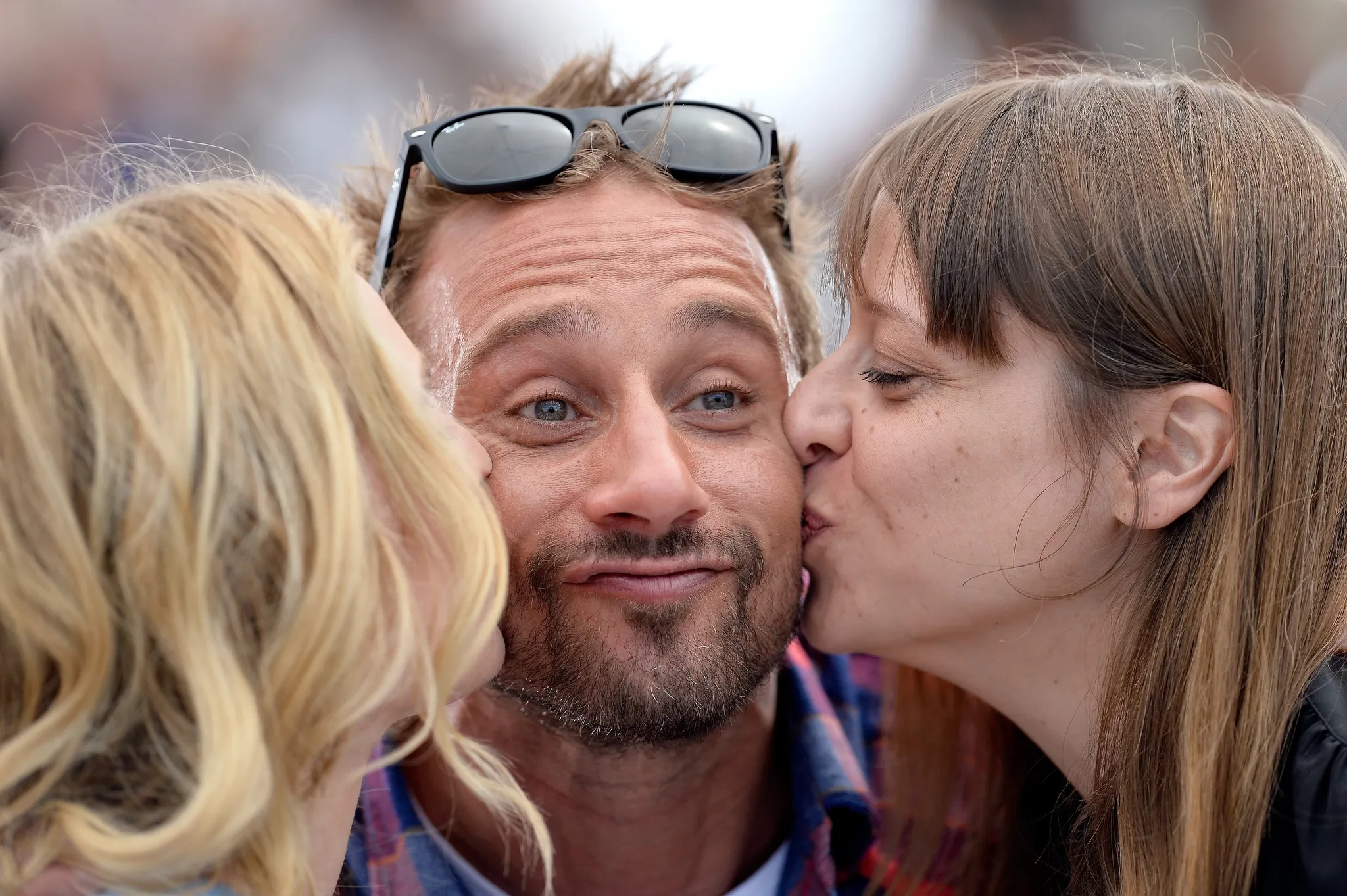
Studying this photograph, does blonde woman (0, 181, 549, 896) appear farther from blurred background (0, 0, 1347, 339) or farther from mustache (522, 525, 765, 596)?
blurred background (0, 0, 1347, 339)

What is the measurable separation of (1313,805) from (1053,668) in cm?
43

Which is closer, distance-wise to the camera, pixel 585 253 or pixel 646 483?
pixel 646 483

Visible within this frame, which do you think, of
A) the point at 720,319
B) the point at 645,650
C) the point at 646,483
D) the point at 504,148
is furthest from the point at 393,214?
the point at 645,650

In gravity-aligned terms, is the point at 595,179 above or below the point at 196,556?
above

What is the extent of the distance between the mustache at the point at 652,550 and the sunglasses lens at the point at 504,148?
2.22 feet

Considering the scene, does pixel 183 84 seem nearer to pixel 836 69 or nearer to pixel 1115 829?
pixel 836 69

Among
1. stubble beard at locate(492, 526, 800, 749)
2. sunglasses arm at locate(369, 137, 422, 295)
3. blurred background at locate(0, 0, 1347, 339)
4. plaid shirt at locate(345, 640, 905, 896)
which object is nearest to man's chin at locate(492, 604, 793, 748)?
stubble beard at locate(492, 526, 800, 749)

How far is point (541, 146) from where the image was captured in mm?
2137

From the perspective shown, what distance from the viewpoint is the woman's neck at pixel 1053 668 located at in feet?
5.88

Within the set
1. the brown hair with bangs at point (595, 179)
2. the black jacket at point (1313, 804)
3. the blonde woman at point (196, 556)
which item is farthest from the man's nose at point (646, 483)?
the black jacket at point (1313, 804)

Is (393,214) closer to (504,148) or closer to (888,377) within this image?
(504,148)

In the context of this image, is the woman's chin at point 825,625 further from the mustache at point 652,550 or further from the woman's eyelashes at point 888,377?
the woman's eyelashes at point 888,377

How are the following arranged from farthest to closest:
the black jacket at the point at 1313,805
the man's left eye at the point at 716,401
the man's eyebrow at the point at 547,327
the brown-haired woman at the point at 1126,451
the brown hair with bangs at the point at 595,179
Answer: the brown hair with bangs at the point at 595,179 → the man's left eye at the point at 716,401 → the man's eyebrow at the point at 547,327 → the brown-haired woman at the point at 1126,451 → the black jacket at the point at 1313,805

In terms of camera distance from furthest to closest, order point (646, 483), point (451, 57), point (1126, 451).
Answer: point (451, 57) → point (646, 483) → point (1126, 451)
